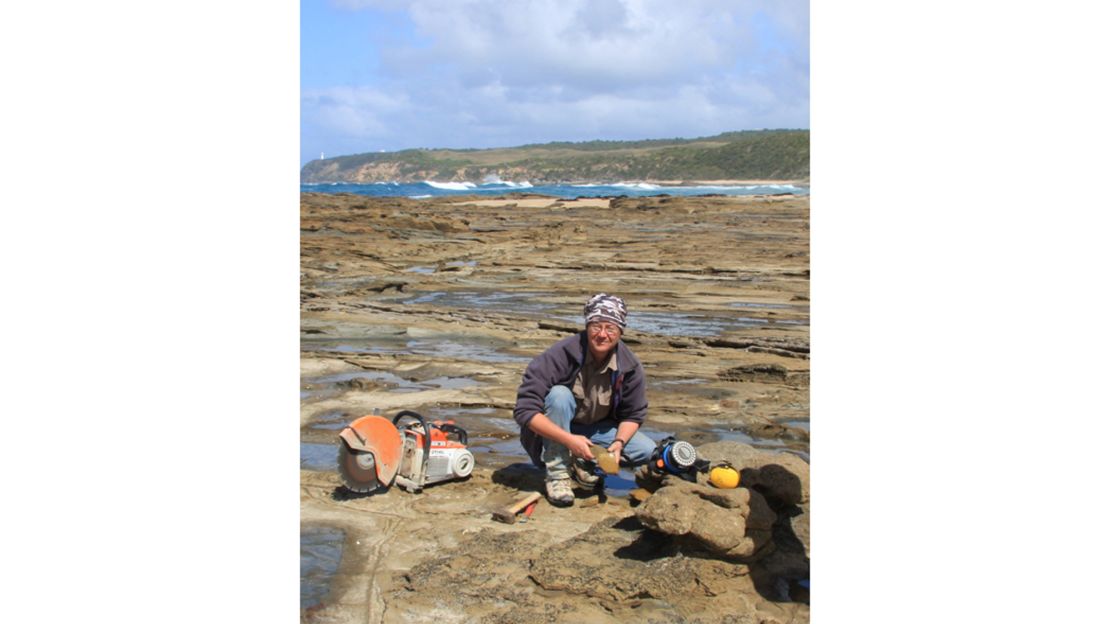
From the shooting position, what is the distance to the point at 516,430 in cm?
646

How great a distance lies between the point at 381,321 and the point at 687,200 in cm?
2146

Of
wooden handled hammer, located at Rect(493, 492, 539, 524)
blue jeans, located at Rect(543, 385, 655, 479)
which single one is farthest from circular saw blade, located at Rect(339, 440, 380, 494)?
blue jeans, located at Rect(543, 385, 655, 479)

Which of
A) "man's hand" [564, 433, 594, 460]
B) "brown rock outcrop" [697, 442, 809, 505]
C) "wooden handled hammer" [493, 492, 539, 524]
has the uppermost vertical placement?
"man's hand" [564, 433, 594, 460]

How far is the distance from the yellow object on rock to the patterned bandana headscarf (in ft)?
2.64

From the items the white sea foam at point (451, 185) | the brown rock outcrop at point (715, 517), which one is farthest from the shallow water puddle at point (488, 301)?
the white sea foam at point (451, 185)

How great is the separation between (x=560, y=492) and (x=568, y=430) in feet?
0.97

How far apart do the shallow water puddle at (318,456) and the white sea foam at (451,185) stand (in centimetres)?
5142

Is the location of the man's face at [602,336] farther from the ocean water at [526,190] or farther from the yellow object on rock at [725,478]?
the ocean water at [526,190]

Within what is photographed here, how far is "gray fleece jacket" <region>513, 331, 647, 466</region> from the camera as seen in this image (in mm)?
4957

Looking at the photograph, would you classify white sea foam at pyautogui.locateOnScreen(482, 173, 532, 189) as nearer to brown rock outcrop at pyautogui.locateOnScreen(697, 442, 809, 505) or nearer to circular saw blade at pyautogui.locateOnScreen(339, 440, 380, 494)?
circular saw blade at pyautogui.locateOnScreen(339, 440, 380, 494)

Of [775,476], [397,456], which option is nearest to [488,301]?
[397,456]

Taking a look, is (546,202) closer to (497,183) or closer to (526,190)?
(526,190)

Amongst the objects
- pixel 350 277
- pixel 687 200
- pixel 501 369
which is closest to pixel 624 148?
pixel 687 200
